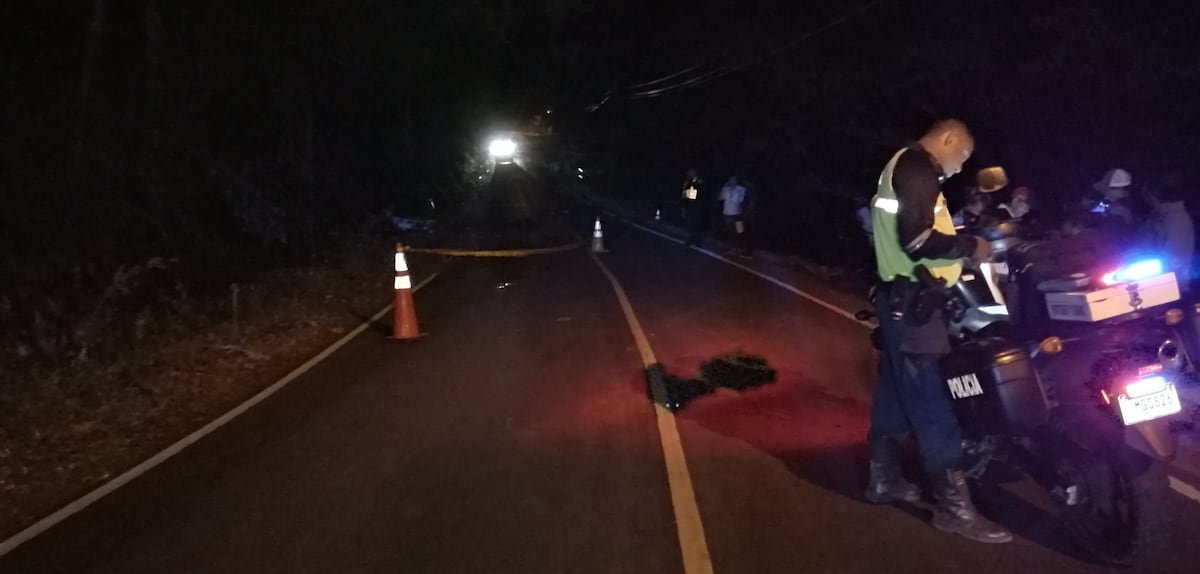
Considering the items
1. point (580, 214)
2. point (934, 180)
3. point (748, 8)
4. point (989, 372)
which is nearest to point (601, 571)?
point (989, 372)

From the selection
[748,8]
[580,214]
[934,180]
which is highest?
[748,8]

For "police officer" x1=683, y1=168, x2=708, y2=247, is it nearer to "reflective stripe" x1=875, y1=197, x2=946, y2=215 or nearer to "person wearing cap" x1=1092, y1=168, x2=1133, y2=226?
"person wearing cap" x1=1092, y1=168, x2=1133, y2=226

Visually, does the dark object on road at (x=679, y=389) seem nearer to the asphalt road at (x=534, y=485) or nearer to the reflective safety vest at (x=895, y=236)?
the asphalt road at (x=534, y=485)

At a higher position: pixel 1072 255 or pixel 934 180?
pixel 934 180

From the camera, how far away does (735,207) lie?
23.0m

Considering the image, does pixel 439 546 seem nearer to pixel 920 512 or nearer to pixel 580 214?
pixel 920 512

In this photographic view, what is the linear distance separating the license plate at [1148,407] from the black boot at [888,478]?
144 cm

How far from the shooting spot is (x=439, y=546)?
586cm

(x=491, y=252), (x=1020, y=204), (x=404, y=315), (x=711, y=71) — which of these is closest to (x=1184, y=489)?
(x=1020, y=204)

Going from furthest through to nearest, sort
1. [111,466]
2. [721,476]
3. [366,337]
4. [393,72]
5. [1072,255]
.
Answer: [393,72], [366,337], [111,466], [721,476], [1072,255]

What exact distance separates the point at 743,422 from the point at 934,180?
3281 mm

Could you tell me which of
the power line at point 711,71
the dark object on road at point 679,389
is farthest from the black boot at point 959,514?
the power line at point 711,71

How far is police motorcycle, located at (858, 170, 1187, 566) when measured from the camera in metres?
5.10

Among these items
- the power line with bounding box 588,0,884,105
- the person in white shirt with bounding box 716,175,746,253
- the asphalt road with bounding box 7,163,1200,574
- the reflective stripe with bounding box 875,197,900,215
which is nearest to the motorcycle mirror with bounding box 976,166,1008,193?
the reflective stripe with bounding box 875,197,900,215
